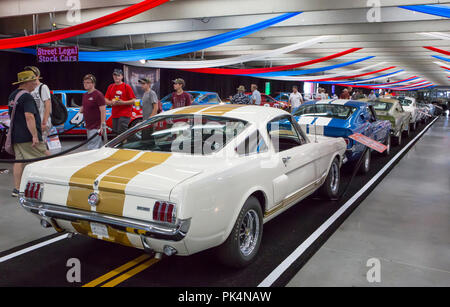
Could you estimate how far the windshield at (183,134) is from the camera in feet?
12.6

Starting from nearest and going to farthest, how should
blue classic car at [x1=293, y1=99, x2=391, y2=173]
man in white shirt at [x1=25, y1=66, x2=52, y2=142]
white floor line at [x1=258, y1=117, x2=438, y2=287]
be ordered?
1. white floor line at [x1=258, y1=117, x2=438, y2=287]
2. man in white shirt at [x1=25, y1=66, x2=52, y2=142]
3. blue classic car at [x1=293, y1=99, x2=391, y2=173]

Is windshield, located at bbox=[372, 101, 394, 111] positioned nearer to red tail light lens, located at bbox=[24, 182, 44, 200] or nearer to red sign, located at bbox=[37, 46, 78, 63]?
red sign, located at bbox=[37, 46, 78, 63]

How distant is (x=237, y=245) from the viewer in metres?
3.39

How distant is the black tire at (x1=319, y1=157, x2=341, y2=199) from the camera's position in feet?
18.4

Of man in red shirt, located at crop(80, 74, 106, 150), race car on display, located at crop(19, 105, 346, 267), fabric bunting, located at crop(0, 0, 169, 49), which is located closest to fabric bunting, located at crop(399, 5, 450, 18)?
fabric bunting, located at crop(0, 0, 169, 49)

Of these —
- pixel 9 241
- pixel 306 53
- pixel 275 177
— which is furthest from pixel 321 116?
pixel 306 53

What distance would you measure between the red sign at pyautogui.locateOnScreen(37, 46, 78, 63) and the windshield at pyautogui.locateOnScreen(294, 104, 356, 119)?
7180 millimetres

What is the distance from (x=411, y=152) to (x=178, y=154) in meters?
9.07

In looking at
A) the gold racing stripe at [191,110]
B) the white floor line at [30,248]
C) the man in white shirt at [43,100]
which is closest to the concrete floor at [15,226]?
the white floor line at [30,248]

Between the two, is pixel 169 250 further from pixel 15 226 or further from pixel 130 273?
pixel 15 226

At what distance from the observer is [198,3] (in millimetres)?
A: 10297

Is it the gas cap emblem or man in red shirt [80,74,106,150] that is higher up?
man in red shirt [80,74,106,150]

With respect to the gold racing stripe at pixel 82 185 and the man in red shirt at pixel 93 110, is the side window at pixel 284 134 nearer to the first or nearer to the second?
the gold racing stripe at pixel 82 185
